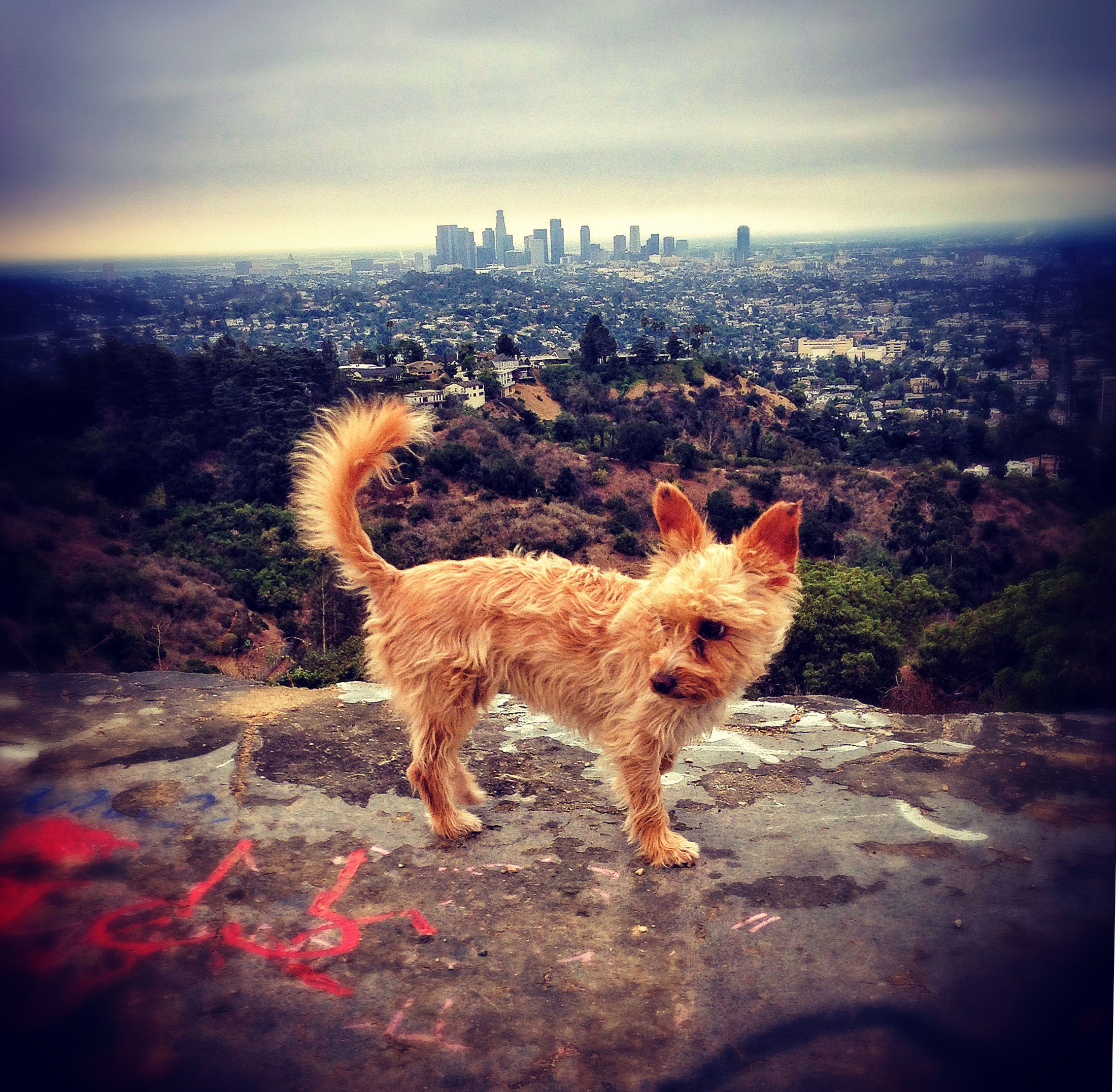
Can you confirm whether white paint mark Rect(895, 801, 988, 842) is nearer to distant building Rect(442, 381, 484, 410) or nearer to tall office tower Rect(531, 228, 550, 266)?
tall office tower Rect(531, 228, 550, 266)

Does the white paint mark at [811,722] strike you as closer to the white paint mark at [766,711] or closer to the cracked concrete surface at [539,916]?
the white paint mark at [766,711]

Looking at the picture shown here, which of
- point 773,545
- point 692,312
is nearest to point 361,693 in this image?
point 773,545

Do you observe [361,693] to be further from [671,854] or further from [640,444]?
[640,444]

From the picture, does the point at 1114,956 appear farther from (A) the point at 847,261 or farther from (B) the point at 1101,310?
(A) the point at 847,261

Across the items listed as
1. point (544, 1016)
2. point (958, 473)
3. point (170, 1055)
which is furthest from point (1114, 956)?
point (958, 473)

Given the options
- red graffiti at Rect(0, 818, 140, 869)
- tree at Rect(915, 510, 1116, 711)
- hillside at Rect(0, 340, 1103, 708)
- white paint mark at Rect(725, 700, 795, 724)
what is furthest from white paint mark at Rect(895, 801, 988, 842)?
red graffiti at Rect(0, 818, 140, 869)
